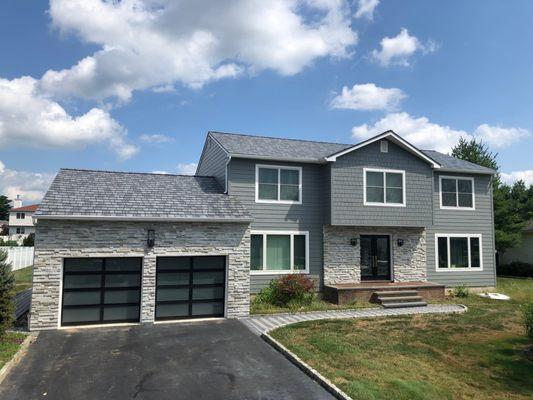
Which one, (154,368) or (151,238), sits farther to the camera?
(151,238)

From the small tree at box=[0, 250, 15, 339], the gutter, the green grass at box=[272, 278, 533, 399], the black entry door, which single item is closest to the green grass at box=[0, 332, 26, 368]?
the small tree at box=[0, 250, 15, 339]

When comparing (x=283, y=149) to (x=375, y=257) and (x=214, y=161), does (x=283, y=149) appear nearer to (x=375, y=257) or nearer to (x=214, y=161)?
(x=214, y=161)

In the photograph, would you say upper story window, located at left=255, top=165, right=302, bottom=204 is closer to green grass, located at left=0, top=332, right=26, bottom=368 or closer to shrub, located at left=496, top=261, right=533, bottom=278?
green grass, located at left=0, top=332, right=26, bottom=368

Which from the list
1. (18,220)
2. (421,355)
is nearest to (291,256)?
(421,355)

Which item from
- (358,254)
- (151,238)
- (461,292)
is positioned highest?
(151,238)

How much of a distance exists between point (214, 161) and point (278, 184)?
365 cm

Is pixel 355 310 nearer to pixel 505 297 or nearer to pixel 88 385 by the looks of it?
pixel 505 297

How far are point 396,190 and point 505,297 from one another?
7056 mm

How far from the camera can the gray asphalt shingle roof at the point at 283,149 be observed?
53.0 ft

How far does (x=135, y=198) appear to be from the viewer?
1344 cm

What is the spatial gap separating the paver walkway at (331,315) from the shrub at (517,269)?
1508cm

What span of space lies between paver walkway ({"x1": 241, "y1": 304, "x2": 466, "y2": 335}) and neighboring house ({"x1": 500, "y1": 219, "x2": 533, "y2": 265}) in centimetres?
1633

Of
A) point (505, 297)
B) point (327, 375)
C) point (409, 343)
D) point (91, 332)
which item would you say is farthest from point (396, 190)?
point (91, 332)

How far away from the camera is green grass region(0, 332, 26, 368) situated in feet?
28.0
